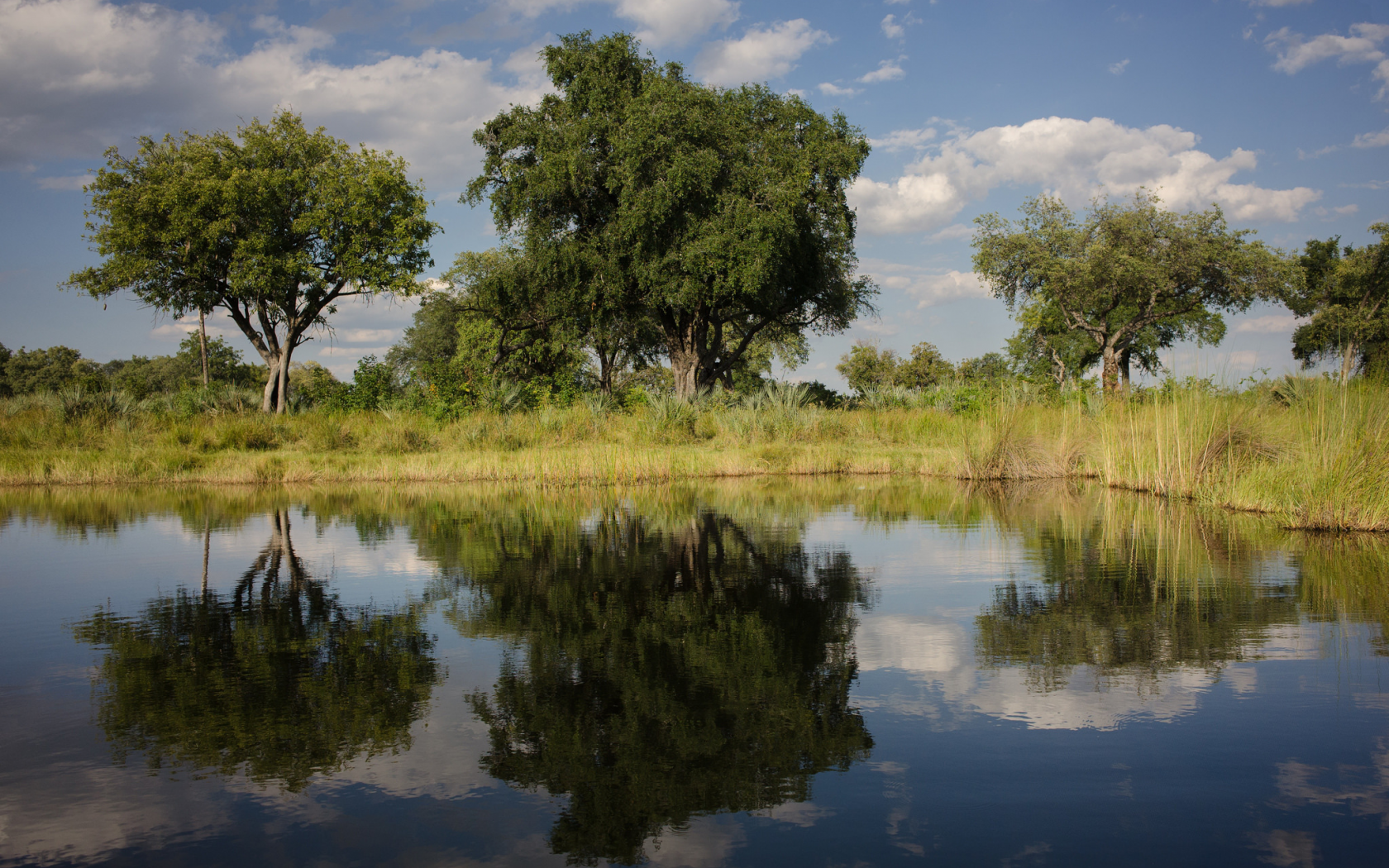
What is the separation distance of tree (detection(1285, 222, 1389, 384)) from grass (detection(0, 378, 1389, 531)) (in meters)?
36.4

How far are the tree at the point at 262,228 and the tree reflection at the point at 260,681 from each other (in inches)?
1140

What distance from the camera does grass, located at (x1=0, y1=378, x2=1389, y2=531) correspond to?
9.75 m

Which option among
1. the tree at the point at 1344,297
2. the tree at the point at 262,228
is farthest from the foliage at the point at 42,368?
the tree at the point at 1344,297

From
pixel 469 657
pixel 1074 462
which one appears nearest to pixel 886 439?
pixel 1074 462

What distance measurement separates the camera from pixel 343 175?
36.8 meters

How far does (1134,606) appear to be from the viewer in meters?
6.02

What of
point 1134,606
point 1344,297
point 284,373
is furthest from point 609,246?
point 1344,297

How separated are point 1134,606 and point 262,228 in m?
36.9

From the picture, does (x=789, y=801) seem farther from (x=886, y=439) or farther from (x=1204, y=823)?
(x=886, y=439)

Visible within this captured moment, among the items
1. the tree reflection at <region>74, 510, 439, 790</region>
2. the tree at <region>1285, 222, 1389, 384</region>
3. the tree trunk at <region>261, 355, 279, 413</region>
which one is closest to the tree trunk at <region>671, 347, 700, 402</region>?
the tree trunk at <region>261, 355, 279, 413</region>

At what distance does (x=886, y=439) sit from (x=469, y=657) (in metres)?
19.0

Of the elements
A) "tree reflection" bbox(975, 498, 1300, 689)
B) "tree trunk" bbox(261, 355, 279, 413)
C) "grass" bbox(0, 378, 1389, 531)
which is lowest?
"tree reflection" bbox(975, 498, 1300, 689)

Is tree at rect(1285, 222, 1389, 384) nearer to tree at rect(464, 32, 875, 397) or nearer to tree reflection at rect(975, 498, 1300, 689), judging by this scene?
tree at rect(464, 32, 875, 397)

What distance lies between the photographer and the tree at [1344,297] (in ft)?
158
